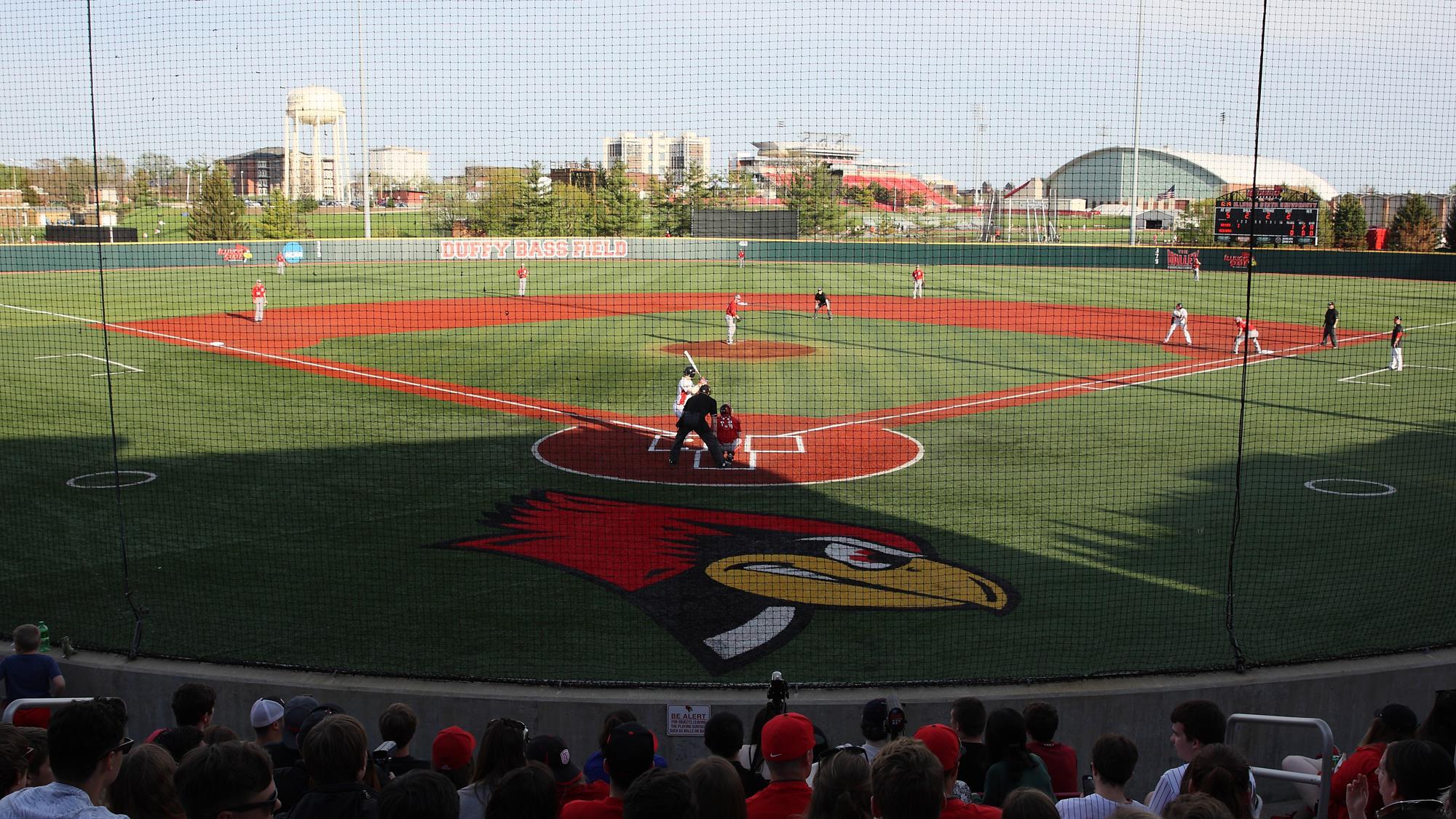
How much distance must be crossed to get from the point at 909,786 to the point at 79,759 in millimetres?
2751

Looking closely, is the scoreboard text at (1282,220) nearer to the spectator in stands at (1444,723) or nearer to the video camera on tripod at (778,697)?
the spectator in stands at (1444,723)

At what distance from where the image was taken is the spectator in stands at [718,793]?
371cm

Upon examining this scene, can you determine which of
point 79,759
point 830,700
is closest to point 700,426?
point 830,700

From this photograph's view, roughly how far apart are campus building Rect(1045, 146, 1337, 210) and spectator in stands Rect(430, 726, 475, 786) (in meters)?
47.5

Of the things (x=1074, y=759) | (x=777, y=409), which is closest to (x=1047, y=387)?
(x=777, y=409)

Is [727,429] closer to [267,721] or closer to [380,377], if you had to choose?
[267,721]

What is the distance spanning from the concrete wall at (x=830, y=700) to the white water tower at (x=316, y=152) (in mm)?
29762

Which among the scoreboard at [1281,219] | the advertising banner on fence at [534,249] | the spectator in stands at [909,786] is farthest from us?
the advertising banner on fence at [534,249]

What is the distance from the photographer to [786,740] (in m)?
4.33

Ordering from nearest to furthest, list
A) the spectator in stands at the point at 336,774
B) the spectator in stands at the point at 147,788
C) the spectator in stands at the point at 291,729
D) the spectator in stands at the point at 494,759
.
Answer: the spectator in stands at the point at 147,788 < the spectator in stands at the point at 336,774 < the spectator in stands at the point at 494,759 < the spectator in stands at the point at 291,729

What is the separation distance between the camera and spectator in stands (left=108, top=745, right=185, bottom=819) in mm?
3803

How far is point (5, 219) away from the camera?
42125mm

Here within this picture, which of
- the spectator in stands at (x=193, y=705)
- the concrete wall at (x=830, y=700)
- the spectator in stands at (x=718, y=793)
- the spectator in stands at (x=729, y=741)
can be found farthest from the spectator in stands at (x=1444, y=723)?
the spectator in stands at (x=193, y=705)

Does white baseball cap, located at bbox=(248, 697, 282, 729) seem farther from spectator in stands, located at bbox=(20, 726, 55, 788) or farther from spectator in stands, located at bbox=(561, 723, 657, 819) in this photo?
spectator in stands, located at bbox=(561, 723, 657, 819)
